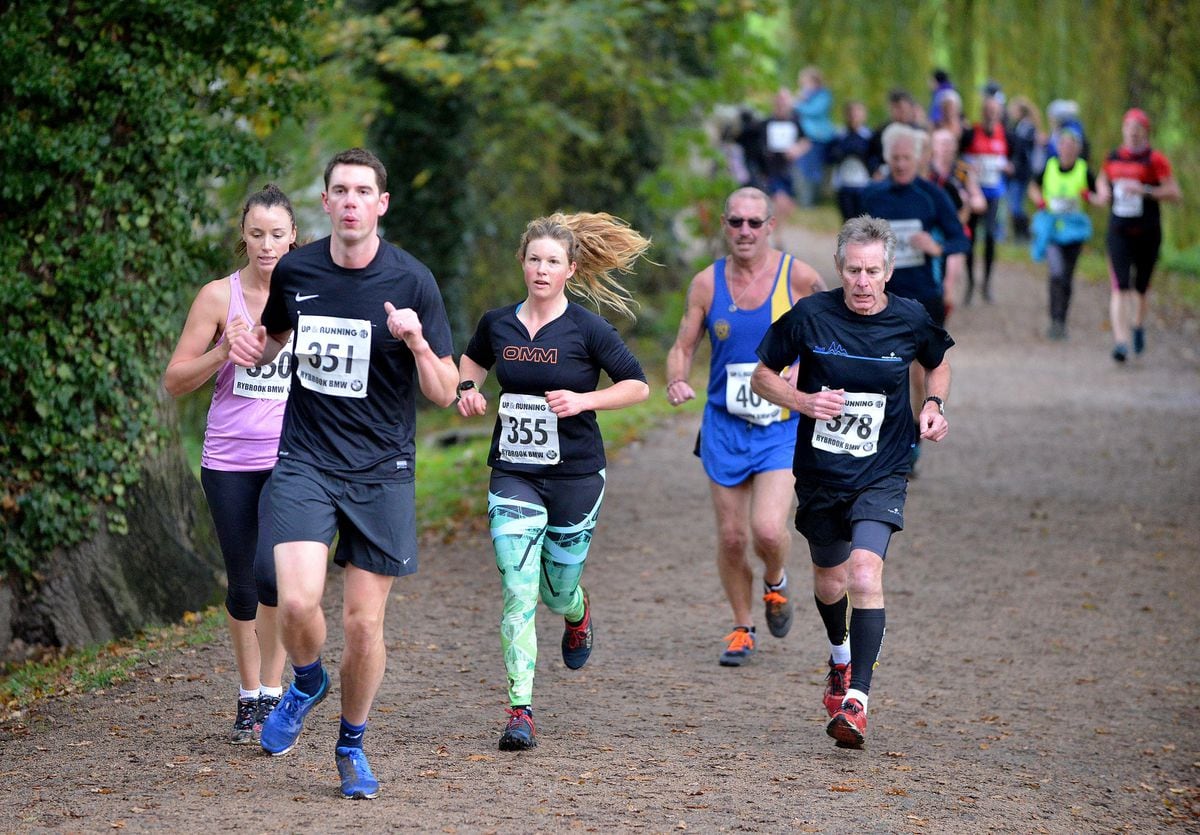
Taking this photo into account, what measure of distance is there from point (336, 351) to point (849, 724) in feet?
7.97

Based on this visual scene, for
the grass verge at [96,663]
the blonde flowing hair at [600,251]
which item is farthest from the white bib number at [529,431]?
the grass verge at [96,663]

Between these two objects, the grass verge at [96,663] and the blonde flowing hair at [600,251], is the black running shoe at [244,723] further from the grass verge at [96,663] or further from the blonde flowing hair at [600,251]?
the blonde flowing hair at [600,251]

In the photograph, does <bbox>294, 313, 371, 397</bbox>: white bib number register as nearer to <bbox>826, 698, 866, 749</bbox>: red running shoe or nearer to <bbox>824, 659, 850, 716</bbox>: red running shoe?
<bbox>826, 698, 866, 749</bbox>: red running shoe

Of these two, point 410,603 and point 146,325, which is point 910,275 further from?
point 146,325

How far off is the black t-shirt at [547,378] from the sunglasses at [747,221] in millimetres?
1487

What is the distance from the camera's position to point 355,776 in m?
5.51

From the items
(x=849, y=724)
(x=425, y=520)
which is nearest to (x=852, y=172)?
(x=425, y=520)

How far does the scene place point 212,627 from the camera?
8.61 metres

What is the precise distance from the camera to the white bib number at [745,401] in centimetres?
766

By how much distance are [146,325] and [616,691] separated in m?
3.26

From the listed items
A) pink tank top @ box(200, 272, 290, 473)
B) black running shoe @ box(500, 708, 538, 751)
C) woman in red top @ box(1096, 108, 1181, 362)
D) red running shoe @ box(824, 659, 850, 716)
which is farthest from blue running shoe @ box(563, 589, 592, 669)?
woman in red top @ box(1096, 108, 1181, 362)

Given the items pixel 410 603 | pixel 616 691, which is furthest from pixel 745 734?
pixel 410 603

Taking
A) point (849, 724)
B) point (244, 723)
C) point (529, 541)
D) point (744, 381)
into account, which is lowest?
point (244, 723)

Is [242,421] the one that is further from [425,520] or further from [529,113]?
[529,113]
